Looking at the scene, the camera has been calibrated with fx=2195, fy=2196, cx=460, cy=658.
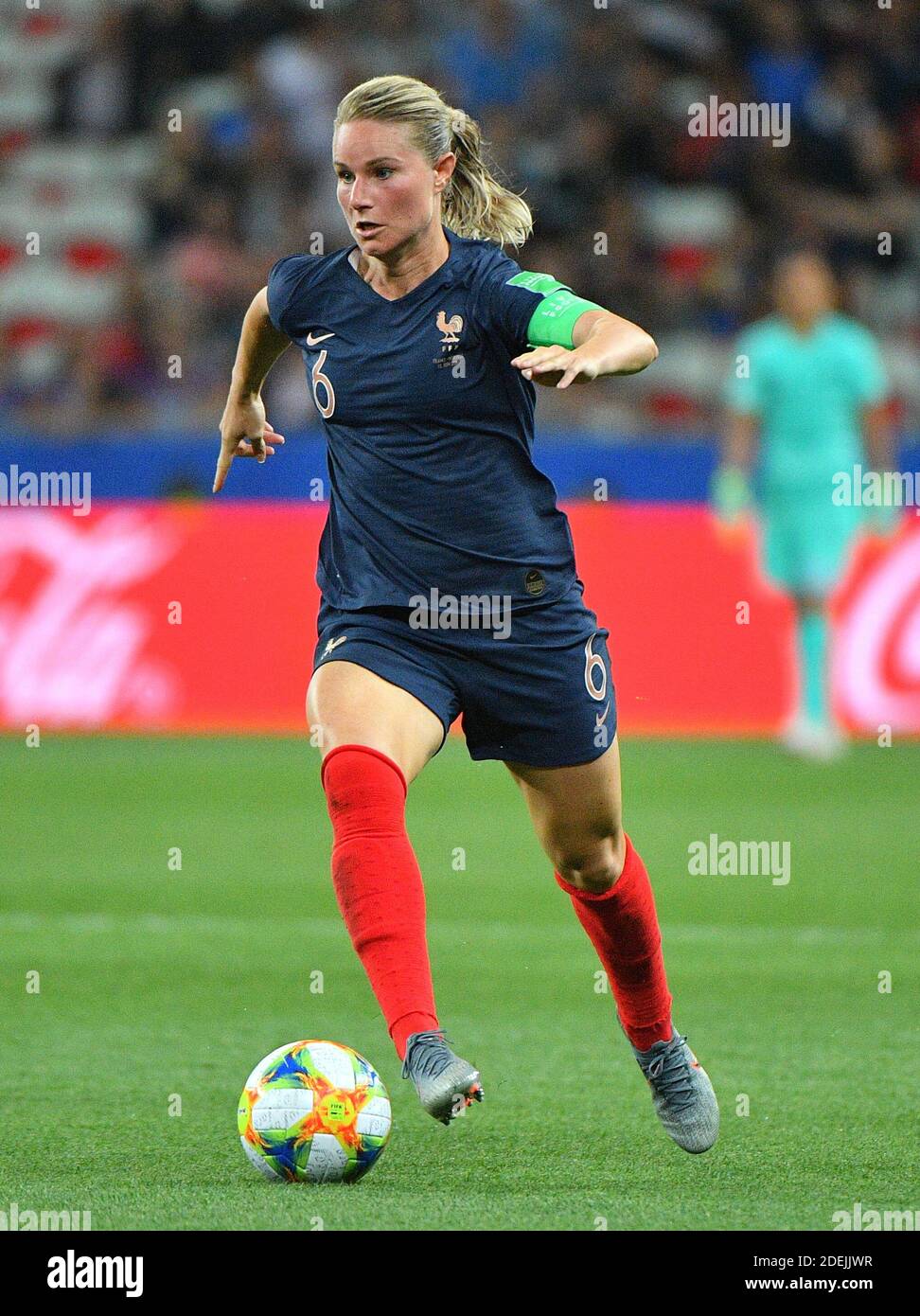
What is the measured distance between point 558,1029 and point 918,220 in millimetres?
10774

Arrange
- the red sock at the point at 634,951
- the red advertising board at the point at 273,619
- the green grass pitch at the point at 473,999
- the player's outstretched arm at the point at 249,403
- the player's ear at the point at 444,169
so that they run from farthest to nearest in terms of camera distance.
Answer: the red advertising board at the point at 273,619
the player's outstretched arm at the point at 249,403
the red sock at the point at 634,951
the player's ear at the point at 444,169
the green grass pitch at the point at 473,999

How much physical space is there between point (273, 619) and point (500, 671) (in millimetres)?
7889

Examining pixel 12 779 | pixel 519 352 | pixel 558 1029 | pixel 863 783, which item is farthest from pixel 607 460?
pixel 519 352

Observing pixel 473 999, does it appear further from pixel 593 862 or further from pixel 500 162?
pixel 500 162

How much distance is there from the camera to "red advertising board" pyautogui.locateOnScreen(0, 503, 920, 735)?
1177 centimetres

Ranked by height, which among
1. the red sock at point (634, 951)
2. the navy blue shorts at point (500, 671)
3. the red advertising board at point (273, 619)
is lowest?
the red sock at point (634, 951)

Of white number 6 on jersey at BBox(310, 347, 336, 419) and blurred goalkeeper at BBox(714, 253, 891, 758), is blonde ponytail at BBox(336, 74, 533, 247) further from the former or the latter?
blurred goalkeeper at BBox(714, 253, 891, 758)

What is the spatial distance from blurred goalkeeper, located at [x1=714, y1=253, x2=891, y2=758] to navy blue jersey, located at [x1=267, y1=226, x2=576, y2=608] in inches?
291

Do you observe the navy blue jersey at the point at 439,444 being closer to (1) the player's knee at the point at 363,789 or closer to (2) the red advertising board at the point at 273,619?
(1) the player's knee at the point at 363,789

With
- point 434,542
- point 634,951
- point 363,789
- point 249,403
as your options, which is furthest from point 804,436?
point 363,789

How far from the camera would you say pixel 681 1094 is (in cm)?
439

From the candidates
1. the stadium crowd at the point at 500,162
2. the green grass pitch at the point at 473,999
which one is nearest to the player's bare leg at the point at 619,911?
the green grass pitch at the point at 473,999

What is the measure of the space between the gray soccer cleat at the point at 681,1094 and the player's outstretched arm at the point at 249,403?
1.51 m

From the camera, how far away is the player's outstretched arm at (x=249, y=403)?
4.67 m
